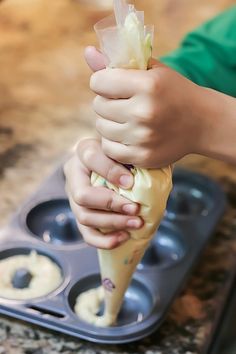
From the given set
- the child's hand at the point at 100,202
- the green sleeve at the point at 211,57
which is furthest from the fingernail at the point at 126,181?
the green sleeve at the point at 211,57

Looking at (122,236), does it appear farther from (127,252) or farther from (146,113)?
(146,113)

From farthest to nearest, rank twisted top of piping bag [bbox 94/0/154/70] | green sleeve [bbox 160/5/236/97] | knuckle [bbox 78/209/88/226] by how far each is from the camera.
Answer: green sleeve [bbox 160/5/236/97] → knuckle [bbox 78/209/88/226] → twisted top of piping bag [bbox 94/0/154/70]

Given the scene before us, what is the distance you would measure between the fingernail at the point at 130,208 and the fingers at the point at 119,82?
0.35ft

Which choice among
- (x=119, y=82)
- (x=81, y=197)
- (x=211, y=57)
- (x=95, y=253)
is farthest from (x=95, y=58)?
(x=211, y=57)

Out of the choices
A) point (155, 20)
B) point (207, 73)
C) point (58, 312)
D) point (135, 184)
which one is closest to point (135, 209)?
point (135, 184)

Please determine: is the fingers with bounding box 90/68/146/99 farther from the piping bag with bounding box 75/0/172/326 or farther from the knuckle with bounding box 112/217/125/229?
the knuckle with bounding box 112/217/125/229

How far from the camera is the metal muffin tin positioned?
0.77m

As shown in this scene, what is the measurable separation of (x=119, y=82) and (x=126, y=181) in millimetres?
98

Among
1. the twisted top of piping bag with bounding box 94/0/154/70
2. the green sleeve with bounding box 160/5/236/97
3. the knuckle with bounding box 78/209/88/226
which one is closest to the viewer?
the twisted top of piping bag with bounding box 94/0/154/70

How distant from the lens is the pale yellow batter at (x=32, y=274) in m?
0.81

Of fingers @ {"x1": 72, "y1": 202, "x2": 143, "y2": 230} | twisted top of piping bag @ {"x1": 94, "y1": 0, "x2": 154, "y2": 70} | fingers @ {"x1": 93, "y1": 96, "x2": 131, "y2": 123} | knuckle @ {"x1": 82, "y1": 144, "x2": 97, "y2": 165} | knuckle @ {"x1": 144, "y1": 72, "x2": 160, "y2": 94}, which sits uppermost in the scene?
twisted top of piping bag @ {"x1": 94, "y1": 0, "x2": 154, "y2": 70}

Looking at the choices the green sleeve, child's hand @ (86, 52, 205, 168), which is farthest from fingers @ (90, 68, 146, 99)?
the green sleeve

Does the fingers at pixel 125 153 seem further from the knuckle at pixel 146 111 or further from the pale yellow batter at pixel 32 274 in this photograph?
the pale yellow batter at pixel 32 274

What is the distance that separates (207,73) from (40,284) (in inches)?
19.3
